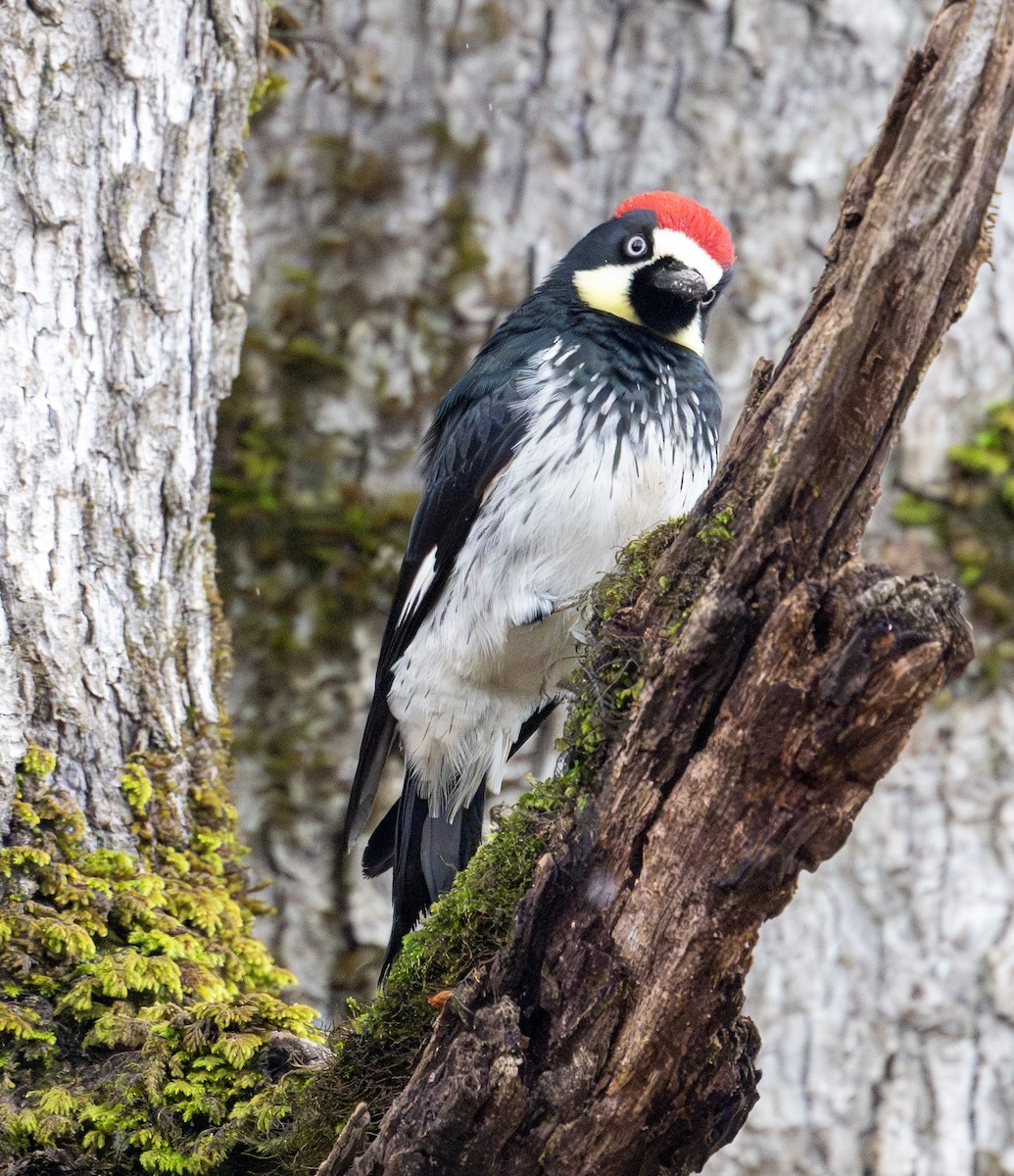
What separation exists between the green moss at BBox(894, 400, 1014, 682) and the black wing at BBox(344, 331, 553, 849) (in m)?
1.35

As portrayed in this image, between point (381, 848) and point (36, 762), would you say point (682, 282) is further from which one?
point (36, 762)

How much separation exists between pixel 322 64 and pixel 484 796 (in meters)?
2.05

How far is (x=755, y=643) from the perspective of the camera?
1.57 metres

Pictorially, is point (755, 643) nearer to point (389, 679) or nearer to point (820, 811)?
point (820, 811)

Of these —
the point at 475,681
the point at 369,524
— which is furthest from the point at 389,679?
the point at 369,524

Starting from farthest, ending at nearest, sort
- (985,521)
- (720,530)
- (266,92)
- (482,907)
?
(985,521) → (266,92) → (482,907) → (720,530)

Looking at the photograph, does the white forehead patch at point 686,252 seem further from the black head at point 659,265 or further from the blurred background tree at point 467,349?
the blurred background tree at point 467,349

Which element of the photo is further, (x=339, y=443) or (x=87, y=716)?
(x=339, y=443)

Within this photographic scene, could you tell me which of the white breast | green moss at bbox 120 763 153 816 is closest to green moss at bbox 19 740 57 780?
green moss at bbox 120 763 153 816

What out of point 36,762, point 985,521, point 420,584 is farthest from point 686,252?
point 36,762

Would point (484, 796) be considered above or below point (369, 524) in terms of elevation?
below

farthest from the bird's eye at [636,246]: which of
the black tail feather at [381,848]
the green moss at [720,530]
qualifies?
the green moss at [720,530]

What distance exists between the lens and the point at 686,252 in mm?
3057

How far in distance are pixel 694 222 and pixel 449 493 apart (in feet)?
2.88
